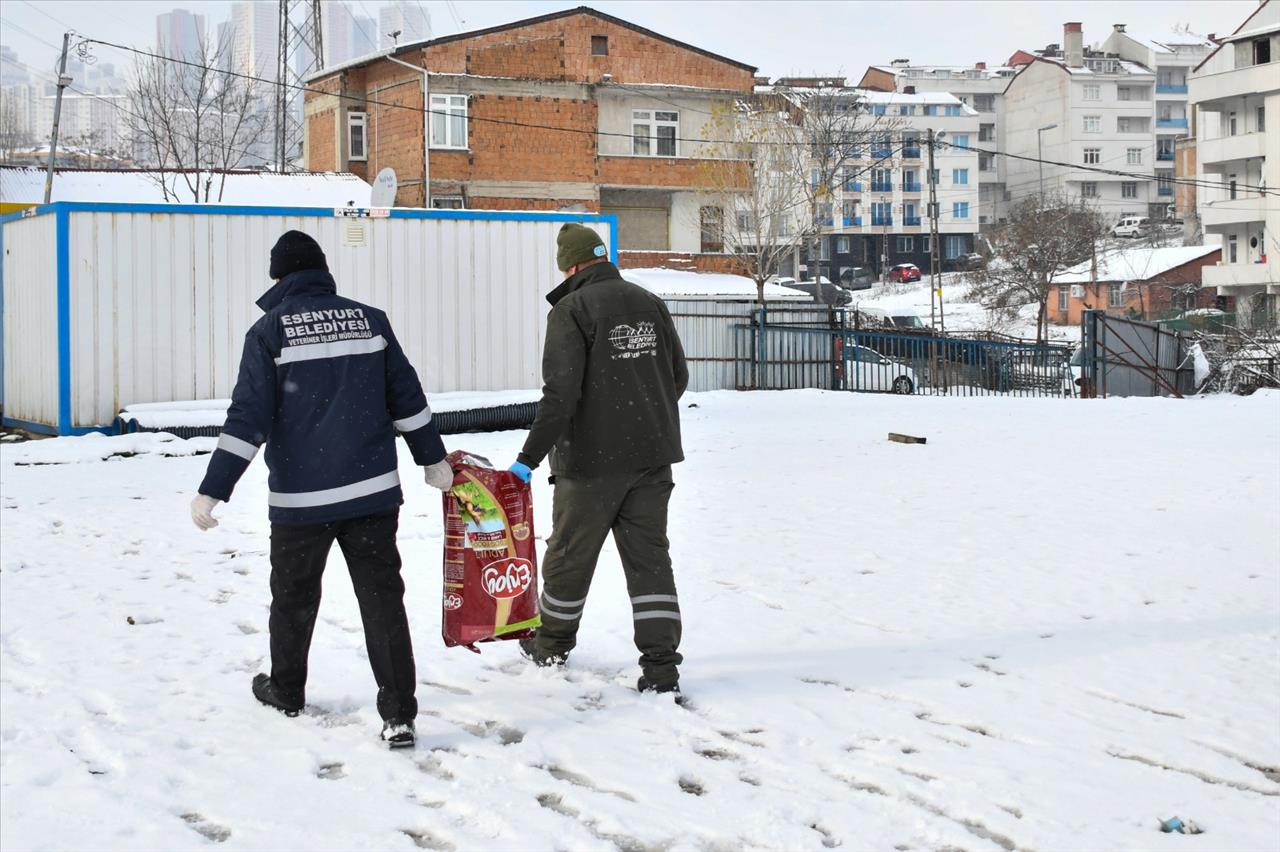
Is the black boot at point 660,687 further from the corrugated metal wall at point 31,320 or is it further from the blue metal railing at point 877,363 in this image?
the blue metal railing at point 877,363

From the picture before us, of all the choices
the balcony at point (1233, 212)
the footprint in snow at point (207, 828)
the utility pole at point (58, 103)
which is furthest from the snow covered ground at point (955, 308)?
the footprint in snow at point (207, 828)

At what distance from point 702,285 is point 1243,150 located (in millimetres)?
31560

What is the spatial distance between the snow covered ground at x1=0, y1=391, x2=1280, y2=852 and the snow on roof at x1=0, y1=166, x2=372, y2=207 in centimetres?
2917

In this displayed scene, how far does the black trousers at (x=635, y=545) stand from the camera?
515cm

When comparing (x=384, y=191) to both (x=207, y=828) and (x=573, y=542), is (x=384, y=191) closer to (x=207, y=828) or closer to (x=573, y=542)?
(x=573, y=542)

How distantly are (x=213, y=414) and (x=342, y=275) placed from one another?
2275mm

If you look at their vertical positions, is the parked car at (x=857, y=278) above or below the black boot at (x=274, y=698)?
above

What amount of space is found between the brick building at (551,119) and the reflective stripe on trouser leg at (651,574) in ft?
127

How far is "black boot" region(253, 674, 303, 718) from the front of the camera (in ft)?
16.2

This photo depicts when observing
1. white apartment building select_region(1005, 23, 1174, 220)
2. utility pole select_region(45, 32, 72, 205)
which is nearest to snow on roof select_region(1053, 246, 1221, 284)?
white apartment building select_region(1005, 23, 1174, 220)

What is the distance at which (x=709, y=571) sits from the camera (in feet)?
25.5

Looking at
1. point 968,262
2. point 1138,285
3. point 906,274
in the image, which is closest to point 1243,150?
point 1138,285

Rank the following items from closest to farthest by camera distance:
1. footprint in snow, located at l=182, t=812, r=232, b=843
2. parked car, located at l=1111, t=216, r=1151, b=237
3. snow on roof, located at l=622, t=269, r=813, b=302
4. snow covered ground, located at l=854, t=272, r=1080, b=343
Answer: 1. footprint in snow, located at l=182, t=812, r=232, b=843
2. snow on roof, located at l=622, t=269, r=813, b=302
3. snow covered ground, located at l=854, t=272, r=1080, b=343
4. parked car, located at l=1111, t=216, r=1151, b=237

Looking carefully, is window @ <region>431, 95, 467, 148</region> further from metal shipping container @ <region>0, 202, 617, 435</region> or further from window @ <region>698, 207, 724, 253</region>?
metal shipping container @ <region>0, 202, 617, 435</region>
